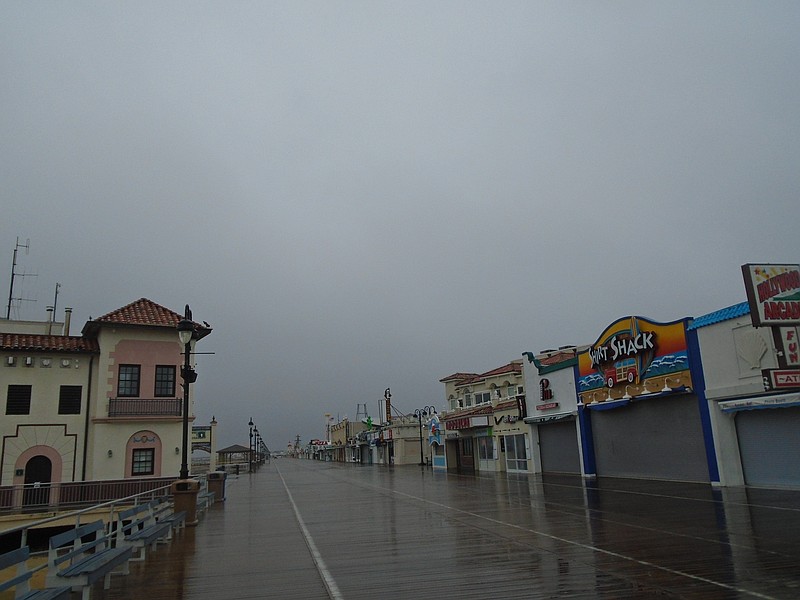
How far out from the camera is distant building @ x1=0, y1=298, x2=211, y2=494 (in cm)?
2445

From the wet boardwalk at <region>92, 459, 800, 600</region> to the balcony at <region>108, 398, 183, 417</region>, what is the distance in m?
9.28

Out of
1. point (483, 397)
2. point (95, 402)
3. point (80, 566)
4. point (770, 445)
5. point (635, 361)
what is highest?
point (483, 397)

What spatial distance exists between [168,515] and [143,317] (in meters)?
14.3

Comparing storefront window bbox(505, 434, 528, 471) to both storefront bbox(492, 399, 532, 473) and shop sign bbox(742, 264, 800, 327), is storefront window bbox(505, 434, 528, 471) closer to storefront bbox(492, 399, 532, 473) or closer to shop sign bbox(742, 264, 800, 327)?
storefront bbox(492, 399, 532, 473)

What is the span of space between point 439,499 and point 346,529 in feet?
23.5

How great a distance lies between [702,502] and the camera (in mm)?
15336

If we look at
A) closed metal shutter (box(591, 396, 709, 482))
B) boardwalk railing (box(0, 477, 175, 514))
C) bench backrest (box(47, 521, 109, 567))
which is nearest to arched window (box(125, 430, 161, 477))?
boardwalk railing (box(0, 477, 175, 514))

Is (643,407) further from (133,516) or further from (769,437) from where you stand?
(133,516)

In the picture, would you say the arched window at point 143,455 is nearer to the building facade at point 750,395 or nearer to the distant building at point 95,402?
the distant building at point 95,402

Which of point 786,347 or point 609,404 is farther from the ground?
point 786,347

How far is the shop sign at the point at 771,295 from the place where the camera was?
15859 mm

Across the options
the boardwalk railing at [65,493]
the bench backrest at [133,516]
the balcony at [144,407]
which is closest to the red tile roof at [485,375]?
the balcony at [144,407]

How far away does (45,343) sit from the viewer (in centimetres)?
2541

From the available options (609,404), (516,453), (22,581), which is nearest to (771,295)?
(609,404)
